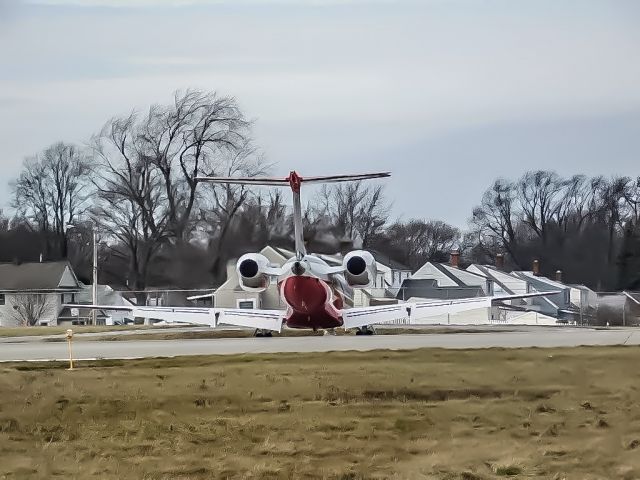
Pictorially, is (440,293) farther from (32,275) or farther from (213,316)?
(213,316)

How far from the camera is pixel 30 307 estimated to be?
266 ft

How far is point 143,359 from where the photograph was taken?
22.6 metres

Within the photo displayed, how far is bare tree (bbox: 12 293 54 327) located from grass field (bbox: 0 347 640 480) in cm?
6378

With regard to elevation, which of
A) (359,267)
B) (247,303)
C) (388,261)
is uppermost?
(388,261)

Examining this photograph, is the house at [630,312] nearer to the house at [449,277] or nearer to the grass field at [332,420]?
the house at [449,277]

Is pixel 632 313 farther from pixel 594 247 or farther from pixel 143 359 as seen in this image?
pixel 143 359

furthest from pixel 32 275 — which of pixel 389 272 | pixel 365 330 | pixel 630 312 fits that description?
pixel 365 330

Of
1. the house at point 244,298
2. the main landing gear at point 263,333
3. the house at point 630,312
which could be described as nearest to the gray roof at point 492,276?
the house at point 630,312

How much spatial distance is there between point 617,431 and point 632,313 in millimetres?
54776

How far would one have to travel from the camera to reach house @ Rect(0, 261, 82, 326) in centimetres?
8244

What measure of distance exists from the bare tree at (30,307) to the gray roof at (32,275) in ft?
5.66

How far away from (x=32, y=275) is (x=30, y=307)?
6293 millimetres

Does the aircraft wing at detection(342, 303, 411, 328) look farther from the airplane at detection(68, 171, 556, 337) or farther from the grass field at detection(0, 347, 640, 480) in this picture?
the grass field at detection(0, 347, 640, 480)

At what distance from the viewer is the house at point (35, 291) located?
82438 mm
